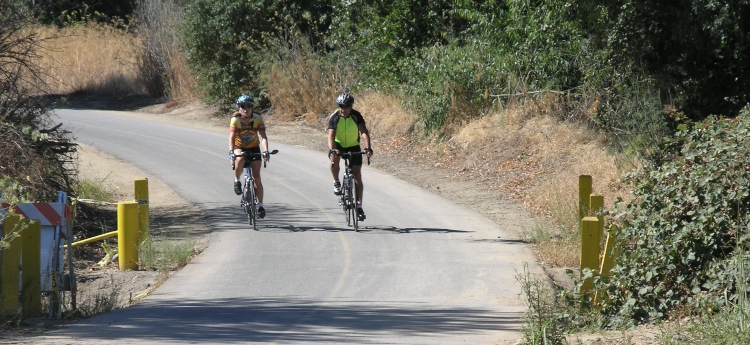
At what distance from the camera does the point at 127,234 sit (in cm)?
1072

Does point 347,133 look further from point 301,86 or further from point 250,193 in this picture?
point 301,86

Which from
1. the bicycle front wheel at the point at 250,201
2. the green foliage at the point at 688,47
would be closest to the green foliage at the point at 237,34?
the green foliage at the point at 688,47

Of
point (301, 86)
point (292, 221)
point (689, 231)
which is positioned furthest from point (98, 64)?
point (689, 231)

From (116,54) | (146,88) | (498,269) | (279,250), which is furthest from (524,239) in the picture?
(116,54)

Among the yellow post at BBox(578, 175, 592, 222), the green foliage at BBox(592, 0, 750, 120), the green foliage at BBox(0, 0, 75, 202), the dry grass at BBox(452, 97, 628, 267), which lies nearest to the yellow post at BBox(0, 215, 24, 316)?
the green foliage at BBox(0, 0, 75, 202)

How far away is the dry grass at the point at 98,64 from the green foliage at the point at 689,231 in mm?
30871

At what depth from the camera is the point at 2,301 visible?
7.79 m

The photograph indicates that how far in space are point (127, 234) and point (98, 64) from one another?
29.3m

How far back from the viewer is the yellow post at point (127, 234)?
10.7m

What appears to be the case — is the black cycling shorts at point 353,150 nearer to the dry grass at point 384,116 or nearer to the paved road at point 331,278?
the paved road at point 331,278

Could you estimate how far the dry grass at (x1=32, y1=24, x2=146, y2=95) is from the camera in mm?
37000

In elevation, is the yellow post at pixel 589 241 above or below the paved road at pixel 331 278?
above

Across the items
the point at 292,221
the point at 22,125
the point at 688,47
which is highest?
the point at 688,47

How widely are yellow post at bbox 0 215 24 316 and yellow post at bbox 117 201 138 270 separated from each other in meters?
2.74
